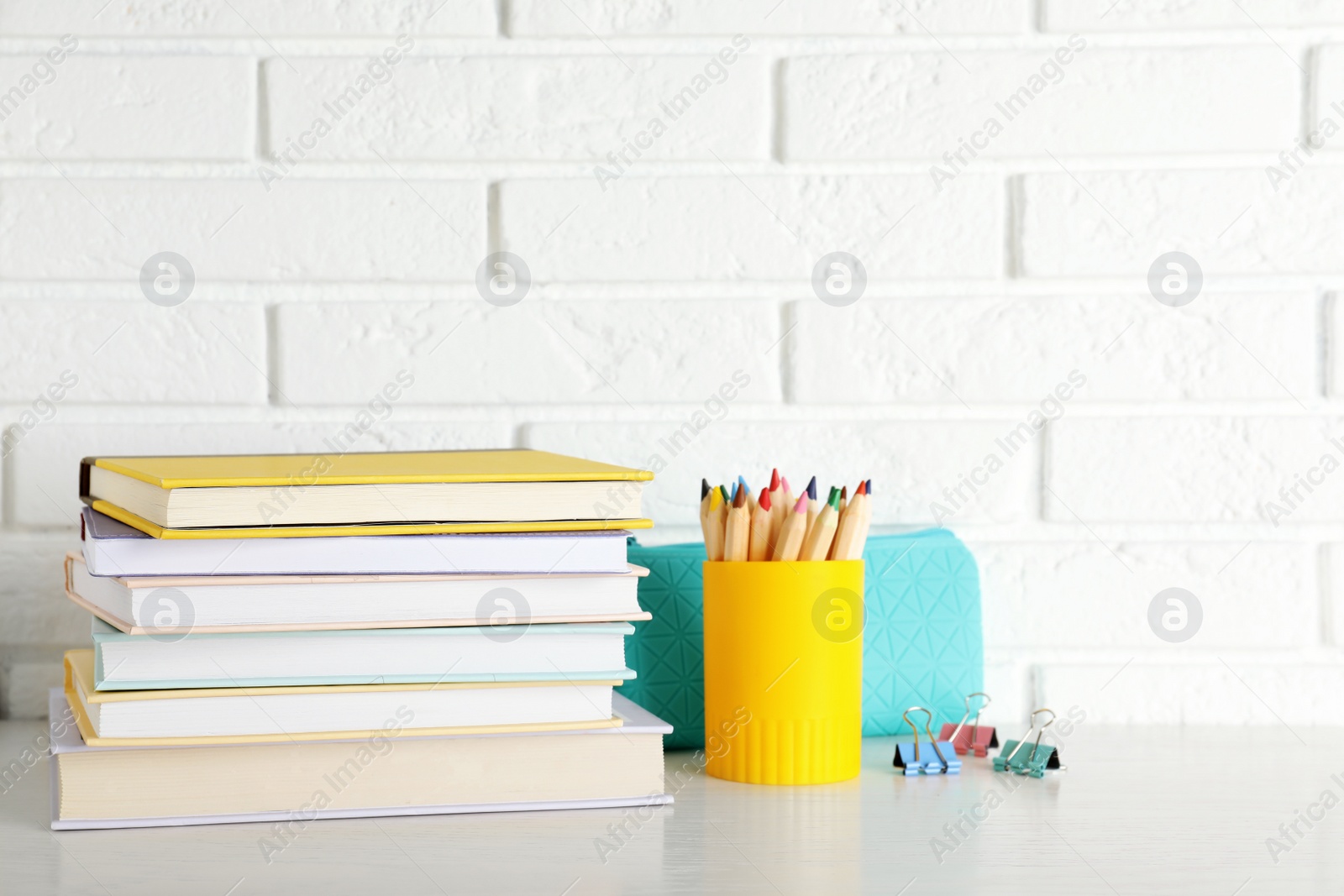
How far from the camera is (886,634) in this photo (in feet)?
3.29

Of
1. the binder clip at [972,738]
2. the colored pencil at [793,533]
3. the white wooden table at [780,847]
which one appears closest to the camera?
the white wooden table at [780,847]

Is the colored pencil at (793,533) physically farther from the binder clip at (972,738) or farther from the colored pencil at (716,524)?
the binder clip at (972,738)

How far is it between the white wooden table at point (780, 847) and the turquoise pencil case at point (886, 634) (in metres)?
0.11

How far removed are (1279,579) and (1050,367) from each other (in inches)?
10.6

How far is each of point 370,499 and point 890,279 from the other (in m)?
0.55

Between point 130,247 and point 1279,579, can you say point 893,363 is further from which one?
point 130,247

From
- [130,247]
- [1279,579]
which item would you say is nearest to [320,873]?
[130,247]

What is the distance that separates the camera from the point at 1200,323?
3.58 ft

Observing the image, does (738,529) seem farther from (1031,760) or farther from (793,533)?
(1031,760)

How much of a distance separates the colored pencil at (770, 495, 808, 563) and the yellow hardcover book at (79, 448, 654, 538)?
0.12 metres

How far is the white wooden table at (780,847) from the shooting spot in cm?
63

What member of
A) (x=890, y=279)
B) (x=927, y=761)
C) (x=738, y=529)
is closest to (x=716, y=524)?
(x=738, y=529)

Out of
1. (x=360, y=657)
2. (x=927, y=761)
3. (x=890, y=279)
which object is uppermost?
(x=890, y=279)

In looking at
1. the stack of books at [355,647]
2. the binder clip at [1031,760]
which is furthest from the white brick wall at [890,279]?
the stack of books at [355,647]
